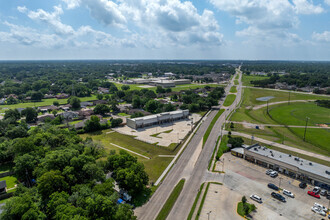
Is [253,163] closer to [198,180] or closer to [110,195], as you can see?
[198,180]

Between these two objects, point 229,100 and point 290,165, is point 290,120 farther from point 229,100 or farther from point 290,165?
point 290,165

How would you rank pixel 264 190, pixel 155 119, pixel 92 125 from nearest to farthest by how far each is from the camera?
pixel 264 190, pixel 92 125, pixel 155 119

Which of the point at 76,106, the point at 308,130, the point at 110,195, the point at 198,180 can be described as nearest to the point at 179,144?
the point at 198,180

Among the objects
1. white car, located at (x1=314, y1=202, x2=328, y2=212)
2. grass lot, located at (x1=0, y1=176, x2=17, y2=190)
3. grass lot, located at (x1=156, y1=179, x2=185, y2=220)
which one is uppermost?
white car, located at (x1=314, y1=202, x2=328, y2=212)

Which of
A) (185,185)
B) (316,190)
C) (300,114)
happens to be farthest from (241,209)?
(300,114)

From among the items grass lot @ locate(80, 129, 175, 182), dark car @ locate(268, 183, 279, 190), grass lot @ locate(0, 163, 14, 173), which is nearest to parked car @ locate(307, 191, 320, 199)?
dark car @ locate(268, 183, 279, 190)

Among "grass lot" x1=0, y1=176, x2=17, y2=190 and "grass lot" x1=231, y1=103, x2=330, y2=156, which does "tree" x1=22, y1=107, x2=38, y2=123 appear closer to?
"grass lot" x1=0, y1=176, x2=17, y2=190
